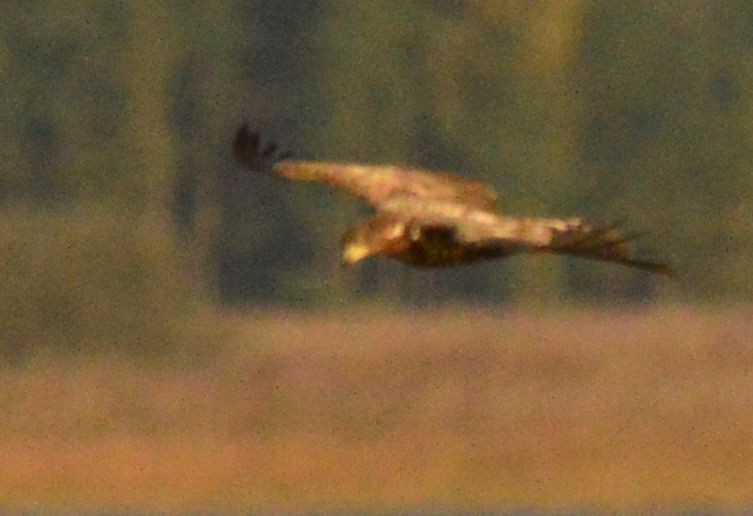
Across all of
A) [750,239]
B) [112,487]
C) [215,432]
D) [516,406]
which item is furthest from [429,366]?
[750,239]

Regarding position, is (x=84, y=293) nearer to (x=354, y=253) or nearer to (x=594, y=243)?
(x=354, y=253)

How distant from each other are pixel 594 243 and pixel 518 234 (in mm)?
148

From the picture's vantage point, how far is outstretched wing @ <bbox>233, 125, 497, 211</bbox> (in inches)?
101

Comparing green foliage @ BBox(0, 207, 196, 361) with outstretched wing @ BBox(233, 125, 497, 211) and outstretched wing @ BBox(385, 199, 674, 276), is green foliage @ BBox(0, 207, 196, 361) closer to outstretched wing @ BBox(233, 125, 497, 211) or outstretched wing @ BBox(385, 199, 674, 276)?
outstretched wing @ BBox(233, 125, 497, 211)

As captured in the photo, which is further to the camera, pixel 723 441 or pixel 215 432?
pixel 215 432

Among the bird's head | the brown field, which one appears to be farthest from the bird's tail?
the brown field

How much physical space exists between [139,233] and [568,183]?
1.22 metres

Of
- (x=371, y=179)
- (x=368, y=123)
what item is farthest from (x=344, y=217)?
(x=371, y=179)

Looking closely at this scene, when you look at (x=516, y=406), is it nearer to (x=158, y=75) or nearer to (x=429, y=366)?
(x=429, y=366)

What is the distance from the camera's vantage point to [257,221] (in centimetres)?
585

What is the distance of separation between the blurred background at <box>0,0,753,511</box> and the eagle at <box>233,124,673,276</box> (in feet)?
7.98

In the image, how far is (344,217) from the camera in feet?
19.1

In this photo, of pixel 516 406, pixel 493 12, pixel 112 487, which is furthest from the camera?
pixel 493 12

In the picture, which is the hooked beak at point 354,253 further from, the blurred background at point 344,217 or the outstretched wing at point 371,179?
the blurred background at point 344,217
